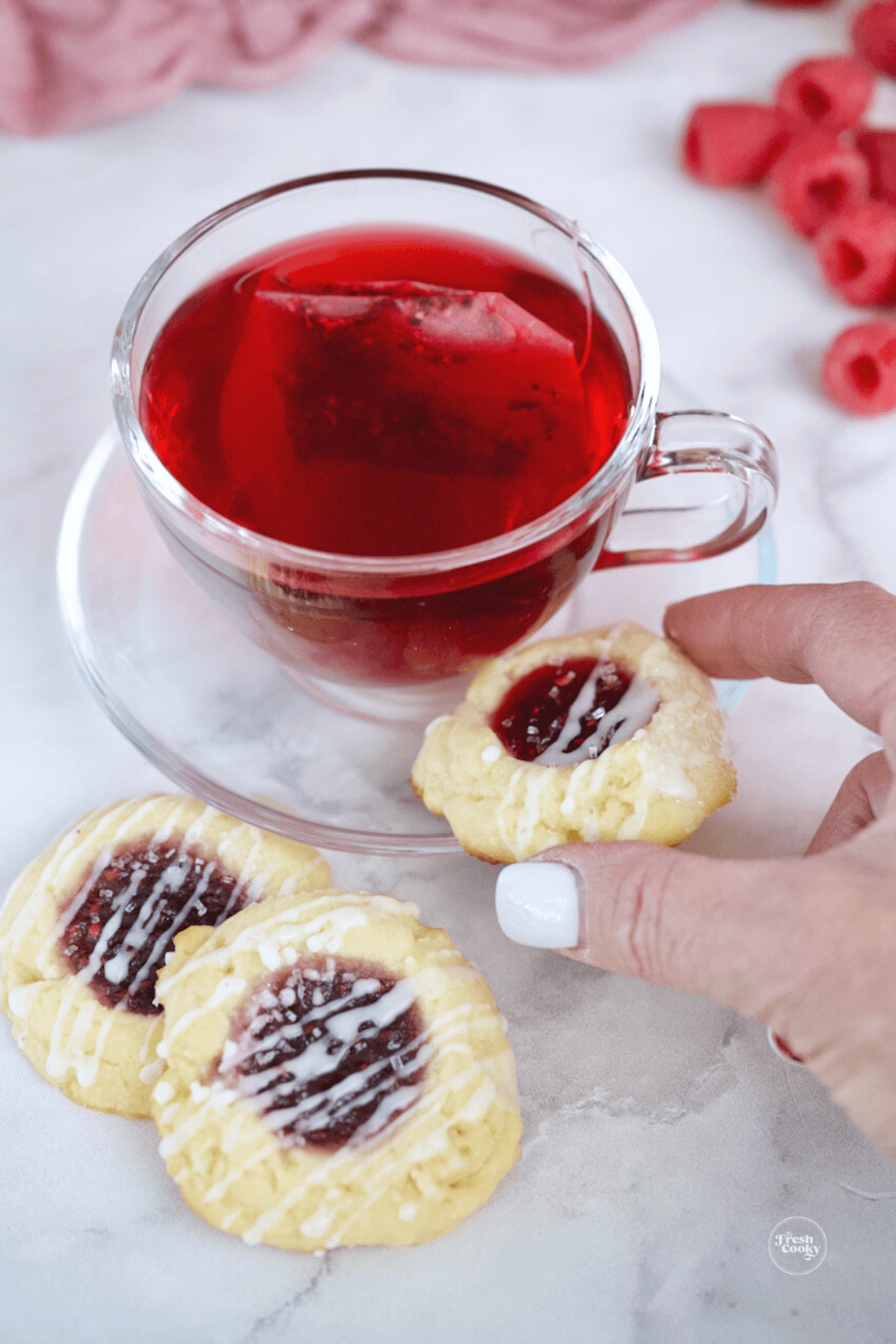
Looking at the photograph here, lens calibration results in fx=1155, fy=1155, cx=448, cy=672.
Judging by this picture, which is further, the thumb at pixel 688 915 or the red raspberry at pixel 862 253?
the red raspberry at pixel 862 253

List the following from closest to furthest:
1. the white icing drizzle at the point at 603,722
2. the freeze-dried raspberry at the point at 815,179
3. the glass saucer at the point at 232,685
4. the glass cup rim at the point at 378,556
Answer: the glass cup rim at the point at 378,556 < the white icing drizzle at the point at 603,722 < the glass saucer at the point at 232,685 < the freeze-dried raspberry at the point at 815,179

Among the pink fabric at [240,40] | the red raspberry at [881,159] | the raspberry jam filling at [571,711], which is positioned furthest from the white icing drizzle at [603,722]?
the pink fabric at [240,40]

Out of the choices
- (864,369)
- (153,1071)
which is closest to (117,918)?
(153,1071)

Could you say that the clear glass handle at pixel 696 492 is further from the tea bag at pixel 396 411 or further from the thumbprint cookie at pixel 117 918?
the thumbprint cookie at pixel 117 918

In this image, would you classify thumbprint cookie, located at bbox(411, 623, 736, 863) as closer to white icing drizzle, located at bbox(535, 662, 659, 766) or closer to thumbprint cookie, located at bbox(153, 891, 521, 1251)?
white icing drizzle, located at bbox(535, 662, 659, 766)

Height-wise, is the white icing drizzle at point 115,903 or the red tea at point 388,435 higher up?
the red tea at point 388,435

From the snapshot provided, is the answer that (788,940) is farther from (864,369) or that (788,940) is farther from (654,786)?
(864,369)
